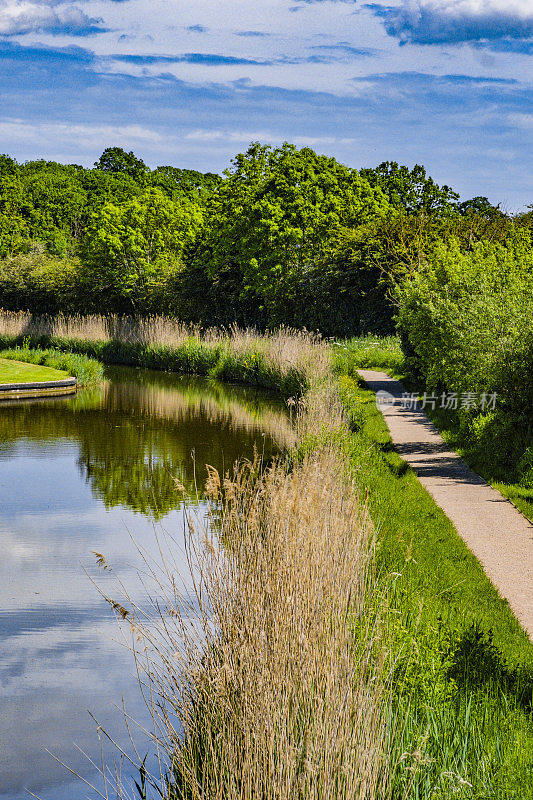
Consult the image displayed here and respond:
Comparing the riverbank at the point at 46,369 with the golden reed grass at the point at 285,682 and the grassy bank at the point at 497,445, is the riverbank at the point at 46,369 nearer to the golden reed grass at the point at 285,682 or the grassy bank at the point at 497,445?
the grassy bank at the point at 497,445

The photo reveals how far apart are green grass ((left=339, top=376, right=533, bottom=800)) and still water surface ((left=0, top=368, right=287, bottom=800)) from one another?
182cm

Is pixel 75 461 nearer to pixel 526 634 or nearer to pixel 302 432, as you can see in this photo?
pixel 302 432

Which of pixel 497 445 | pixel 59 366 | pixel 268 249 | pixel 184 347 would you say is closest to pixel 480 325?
pixel 497 445

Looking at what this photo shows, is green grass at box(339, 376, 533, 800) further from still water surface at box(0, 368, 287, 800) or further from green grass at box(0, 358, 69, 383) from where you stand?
green grass at box(0, 358, 69, 383)

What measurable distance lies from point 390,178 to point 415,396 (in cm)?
2826

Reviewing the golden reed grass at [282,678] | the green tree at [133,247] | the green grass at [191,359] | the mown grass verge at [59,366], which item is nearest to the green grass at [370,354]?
the green grass at [191,359]

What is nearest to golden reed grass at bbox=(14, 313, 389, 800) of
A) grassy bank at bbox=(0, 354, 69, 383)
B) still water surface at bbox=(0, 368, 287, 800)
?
still water surface at bbox=(0, 368, 287, 800)

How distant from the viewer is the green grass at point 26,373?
73.3ft

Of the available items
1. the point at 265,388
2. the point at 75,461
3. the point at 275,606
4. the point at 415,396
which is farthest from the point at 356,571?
the point at 265,388

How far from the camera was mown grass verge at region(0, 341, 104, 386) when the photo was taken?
77.4 feet

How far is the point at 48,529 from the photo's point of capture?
30.2 ft

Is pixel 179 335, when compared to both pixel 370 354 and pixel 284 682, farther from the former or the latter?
pixel 284 682

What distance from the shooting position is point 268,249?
109ft

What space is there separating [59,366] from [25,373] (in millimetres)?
2254
